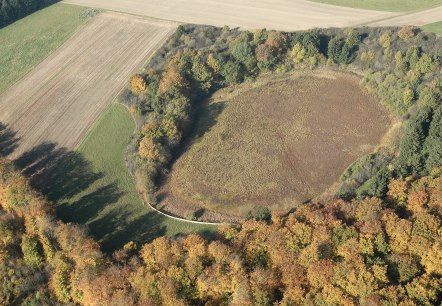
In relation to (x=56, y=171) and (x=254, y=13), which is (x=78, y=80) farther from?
(x=254, y=13)

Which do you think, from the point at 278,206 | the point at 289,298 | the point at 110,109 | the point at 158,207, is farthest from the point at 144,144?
the point at 289,298

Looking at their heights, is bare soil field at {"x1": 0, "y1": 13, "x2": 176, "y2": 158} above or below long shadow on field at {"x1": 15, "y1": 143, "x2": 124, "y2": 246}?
above

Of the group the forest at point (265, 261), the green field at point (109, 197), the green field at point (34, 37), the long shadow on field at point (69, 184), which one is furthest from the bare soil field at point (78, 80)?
the forest at point (265, 261)

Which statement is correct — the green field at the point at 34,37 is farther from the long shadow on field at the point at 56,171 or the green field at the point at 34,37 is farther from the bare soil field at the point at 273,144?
the bare soil field at the point at 273,144

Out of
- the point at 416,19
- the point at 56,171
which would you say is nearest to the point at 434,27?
the point at 416,19

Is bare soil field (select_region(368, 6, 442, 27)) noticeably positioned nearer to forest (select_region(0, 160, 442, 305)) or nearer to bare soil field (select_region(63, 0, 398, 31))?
bare soil field (select_region(63, 0, 398, 31))

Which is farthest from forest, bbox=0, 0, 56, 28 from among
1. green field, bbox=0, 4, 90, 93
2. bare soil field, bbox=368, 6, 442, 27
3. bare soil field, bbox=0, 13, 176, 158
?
bare soil field, bbox=368, 6, 442, 27
